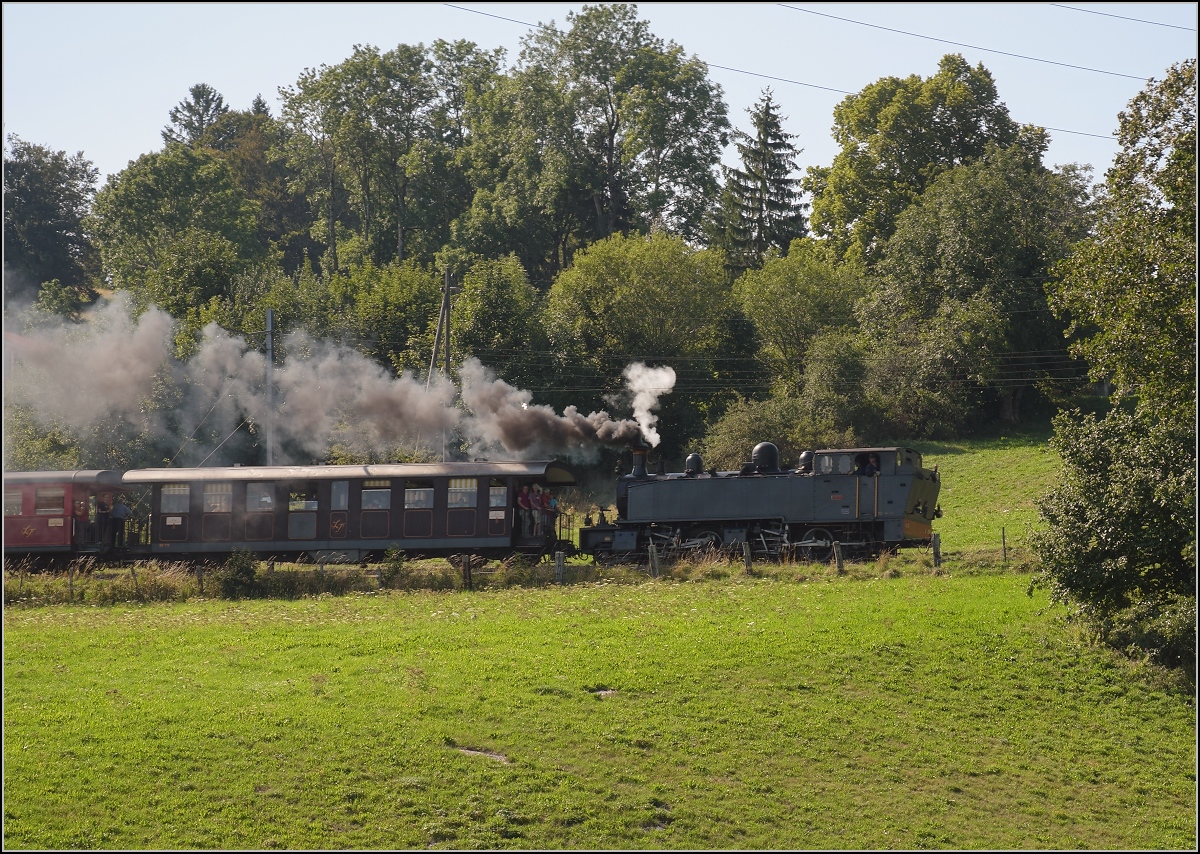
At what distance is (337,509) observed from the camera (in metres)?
30.9

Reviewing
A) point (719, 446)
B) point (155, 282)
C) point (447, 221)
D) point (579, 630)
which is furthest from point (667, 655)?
point (447, 221)

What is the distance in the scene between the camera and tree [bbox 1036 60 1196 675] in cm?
1988

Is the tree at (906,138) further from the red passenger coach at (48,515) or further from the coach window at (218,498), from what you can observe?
the red passenger coach at (48,515)

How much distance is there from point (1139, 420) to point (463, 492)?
1594cm

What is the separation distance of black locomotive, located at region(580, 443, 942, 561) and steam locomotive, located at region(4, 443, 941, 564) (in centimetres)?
4

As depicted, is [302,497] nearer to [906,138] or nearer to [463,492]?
[463,492]

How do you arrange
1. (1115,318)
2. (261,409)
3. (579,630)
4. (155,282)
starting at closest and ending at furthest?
(1115,318) → (579,630) → (261,409) → (155,282)

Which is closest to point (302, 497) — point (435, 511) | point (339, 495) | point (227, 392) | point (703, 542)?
point (339, 495)

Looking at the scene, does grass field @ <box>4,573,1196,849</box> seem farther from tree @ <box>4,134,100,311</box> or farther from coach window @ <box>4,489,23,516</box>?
tree @ <box>4,134,100,311</box>

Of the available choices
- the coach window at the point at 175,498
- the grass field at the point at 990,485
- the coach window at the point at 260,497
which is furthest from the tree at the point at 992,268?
the coach window at the point at 175,498

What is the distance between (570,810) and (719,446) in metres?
34.1

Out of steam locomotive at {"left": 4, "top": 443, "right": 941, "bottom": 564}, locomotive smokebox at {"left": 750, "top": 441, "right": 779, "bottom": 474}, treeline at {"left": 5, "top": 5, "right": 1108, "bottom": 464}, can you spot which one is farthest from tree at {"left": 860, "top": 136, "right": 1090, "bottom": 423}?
steam locomotive at {"left": 4, "top": 443, "right": 941, "bottom": 564}

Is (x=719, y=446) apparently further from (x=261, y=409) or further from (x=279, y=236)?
(x=279, y=236)

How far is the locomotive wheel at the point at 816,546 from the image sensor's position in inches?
1243
